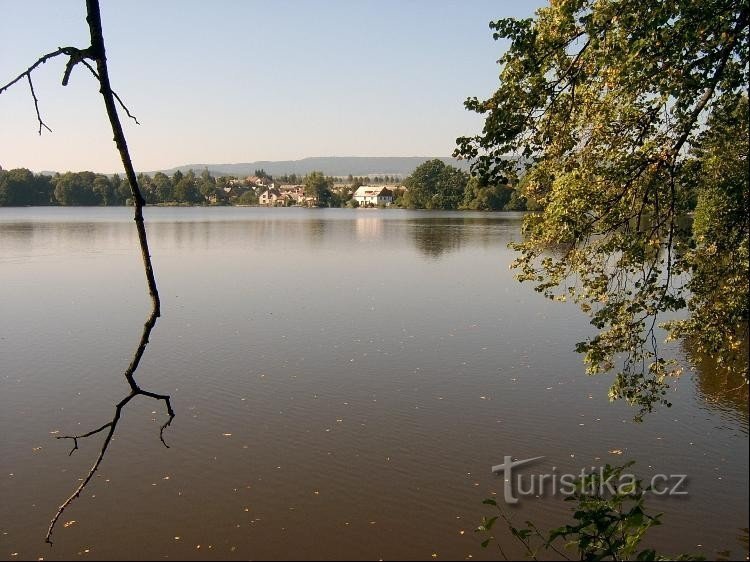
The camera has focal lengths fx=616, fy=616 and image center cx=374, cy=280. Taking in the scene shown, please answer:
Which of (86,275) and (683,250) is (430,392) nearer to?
(683,250)

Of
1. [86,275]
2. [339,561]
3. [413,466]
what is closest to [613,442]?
[413,466]

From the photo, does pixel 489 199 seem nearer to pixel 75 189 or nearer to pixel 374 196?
pixel 374 196

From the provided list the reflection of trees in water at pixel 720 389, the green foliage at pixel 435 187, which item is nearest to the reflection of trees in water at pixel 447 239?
the reflection of trees in water at pixel 720 389

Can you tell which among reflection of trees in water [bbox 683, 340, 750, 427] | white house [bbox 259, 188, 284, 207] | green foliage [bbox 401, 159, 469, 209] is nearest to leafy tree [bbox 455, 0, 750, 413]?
reflection of trees in water [bbox 683, 340, 750, 427]

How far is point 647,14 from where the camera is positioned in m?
4.93

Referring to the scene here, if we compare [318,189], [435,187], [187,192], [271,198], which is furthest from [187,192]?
[435,187]

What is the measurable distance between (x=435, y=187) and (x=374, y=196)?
85.5ft

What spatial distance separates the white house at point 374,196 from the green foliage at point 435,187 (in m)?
15.7

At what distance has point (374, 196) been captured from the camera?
141875 millimetres

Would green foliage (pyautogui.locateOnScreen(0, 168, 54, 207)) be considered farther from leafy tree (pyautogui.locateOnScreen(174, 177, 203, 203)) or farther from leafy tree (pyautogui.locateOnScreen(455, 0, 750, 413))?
leafy tree (pyautogui.locateOnScreen(455, 0, 750, 413))

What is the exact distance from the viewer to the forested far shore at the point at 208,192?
108688 millimetres

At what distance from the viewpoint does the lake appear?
838 centimetres

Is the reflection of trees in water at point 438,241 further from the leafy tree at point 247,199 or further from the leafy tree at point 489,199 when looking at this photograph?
the leafy tree at point 247,199

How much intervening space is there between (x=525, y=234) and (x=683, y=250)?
1.59 m
